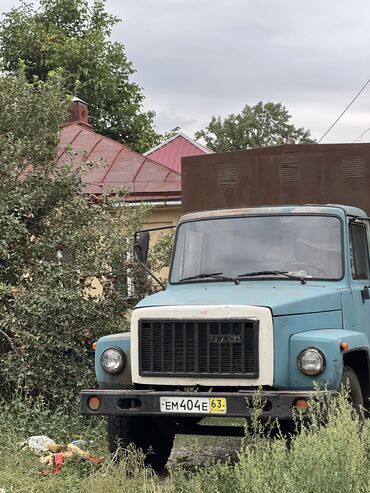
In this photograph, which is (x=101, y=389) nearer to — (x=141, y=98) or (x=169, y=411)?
(x=169, y=411)

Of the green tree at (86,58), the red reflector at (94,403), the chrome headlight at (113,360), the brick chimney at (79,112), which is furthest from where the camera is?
the green tree at (86,58)

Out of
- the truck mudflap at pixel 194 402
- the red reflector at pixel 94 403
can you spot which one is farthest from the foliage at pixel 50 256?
the truck mudflap at pixel 194 402

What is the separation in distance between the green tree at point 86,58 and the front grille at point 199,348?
82.4ft

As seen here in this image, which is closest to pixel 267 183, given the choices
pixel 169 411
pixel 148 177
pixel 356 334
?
pixel 356 334

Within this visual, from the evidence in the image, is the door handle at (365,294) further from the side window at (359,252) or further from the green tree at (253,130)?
the green tree at (253,130)

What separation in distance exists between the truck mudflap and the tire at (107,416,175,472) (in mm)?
420

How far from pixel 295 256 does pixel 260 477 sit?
2.67 meters

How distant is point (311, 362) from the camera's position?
5.96 meters

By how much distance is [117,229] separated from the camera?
34.4 ft

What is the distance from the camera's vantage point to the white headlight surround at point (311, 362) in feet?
19.5

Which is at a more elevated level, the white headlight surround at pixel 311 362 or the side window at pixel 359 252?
the side window at pixel 359 252

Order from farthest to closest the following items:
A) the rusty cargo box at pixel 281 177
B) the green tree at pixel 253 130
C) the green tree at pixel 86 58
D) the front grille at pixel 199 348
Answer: the green tree at pixel 253 130 < the green tree at pixel 86 58 < the rusty cargo box at pixel 281 177 < the front grille at pixel 199 348

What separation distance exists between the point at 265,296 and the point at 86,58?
89.2 ft

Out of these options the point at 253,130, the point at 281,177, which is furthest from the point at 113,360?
the point at 253,130
